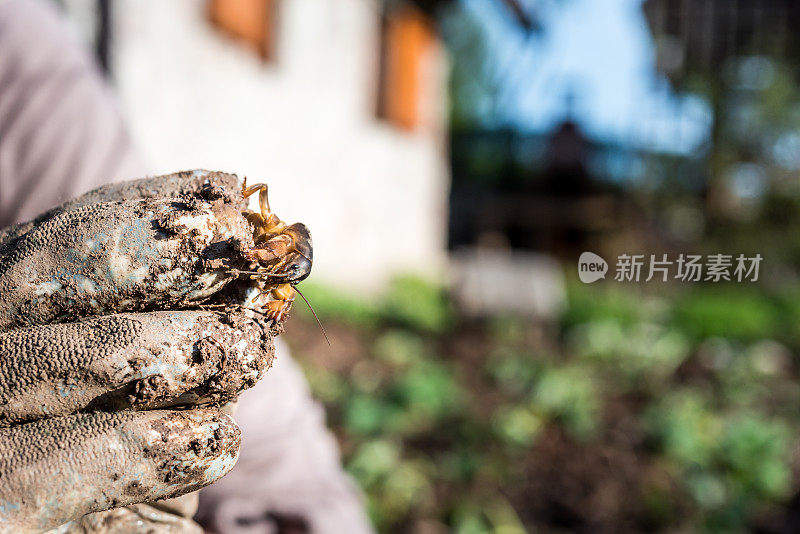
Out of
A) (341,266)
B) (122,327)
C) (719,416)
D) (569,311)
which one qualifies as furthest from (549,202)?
(122,327)

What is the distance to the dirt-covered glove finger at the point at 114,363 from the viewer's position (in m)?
0.79

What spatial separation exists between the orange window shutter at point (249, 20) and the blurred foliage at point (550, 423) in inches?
97.6

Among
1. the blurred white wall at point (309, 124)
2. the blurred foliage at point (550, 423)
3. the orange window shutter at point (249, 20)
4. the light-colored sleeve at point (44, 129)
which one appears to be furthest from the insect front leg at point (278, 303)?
the orange window shutter at point (249, 20)

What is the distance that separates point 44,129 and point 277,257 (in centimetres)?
98

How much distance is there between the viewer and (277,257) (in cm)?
85

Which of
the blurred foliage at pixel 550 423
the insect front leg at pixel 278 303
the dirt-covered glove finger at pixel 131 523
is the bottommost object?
the blurred foliage at pixel 550 423

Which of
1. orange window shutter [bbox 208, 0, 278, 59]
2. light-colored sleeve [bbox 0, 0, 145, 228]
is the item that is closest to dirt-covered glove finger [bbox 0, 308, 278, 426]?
light-colored sleeve [bbox 0, 0, 145, 228]

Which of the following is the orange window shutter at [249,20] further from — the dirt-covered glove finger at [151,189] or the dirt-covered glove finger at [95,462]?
the dirt-covered glove finger at [95,462]

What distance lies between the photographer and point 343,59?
8.55 metres

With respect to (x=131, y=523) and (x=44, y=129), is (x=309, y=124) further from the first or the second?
(x=131, y=523)

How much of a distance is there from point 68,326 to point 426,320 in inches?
281

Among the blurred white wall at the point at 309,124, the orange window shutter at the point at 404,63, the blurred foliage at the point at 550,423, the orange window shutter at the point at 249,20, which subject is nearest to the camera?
the blurred foliage at the point at 550,423

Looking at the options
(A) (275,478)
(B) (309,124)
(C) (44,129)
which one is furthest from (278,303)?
(B) (309,124)

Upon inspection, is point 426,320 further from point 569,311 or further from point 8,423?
point 8,423
